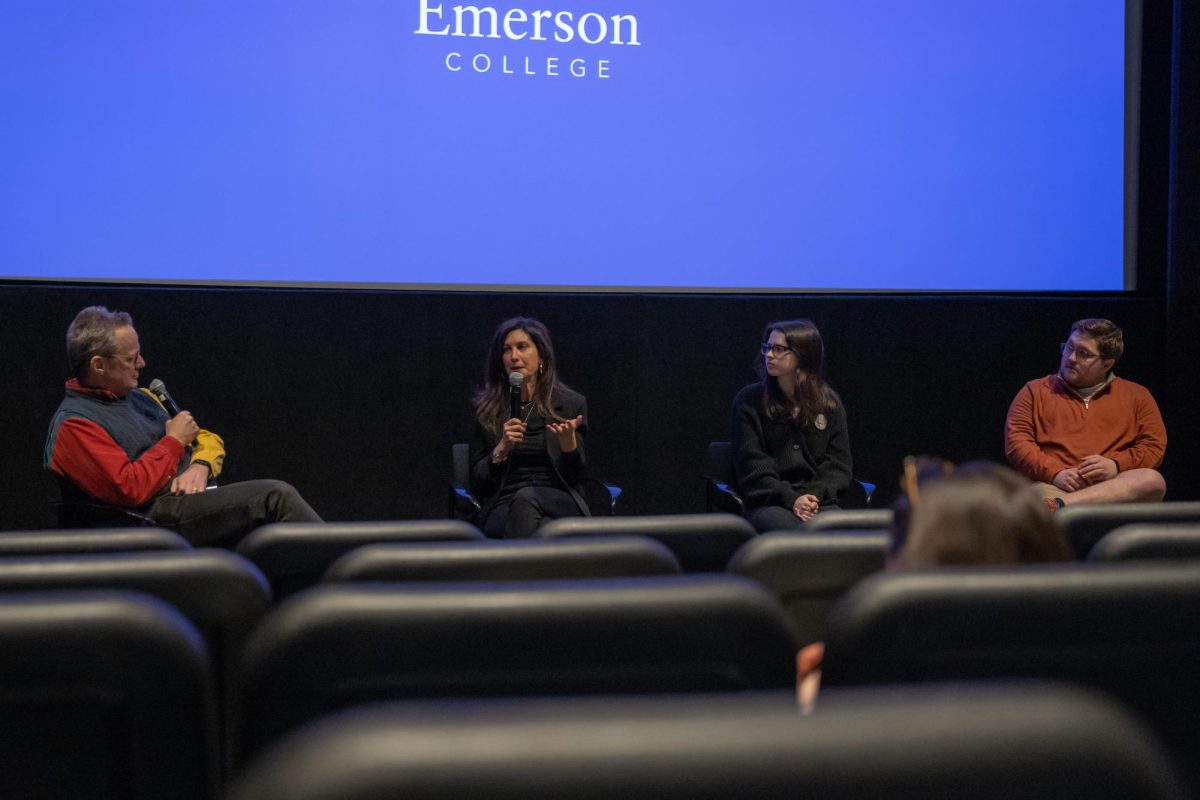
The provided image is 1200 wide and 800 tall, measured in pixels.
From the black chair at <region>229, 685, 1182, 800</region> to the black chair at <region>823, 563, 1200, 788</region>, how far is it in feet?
1.17

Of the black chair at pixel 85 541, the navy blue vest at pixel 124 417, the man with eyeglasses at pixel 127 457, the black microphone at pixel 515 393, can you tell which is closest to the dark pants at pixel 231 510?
the man with eyeglasses at pixel 127 457

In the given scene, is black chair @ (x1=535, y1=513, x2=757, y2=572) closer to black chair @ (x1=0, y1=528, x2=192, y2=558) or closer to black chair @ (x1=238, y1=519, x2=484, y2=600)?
black chair @ (x1=238, y1=519, x2=484, y2=600)

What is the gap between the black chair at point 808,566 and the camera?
150 centimetres

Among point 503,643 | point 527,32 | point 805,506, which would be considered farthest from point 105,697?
point 527,32

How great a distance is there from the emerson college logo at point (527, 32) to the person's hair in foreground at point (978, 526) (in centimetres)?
429

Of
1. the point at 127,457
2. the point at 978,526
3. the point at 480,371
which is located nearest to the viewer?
the point at 978,526

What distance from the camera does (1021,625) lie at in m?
0.88

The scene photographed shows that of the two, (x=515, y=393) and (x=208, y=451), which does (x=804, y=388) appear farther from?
(x=208, y=451)

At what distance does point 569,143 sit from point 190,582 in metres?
4.27

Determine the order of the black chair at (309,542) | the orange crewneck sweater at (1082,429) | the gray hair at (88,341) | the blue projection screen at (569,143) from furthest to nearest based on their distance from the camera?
the orange crewneck sweater at (1082,429) → the blue projection screen at (569,143) → the gray hair at (88,341) → the black chair at (309,542)

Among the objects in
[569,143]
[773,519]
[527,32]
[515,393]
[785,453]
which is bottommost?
[773,519]

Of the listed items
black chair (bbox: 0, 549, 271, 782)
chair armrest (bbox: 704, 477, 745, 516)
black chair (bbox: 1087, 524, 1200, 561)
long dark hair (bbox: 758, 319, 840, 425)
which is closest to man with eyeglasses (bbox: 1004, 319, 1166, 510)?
long dark hair (bbox: 758, 319, 840, 425)

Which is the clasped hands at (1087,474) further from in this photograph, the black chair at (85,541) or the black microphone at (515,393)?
the black chair at (85,541)

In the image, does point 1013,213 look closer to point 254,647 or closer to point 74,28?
point 74,28
